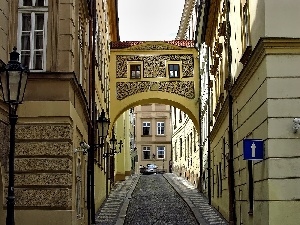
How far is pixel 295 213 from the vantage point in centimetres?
1159

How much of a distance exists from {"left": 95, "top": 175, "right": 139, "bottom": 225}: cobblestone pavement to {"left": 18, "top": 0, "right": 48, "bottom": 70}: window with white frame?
814cm

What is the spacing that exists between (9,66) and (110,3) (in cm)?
2731

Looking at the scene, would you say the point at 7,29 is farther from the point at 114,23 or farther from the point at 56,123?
the point at 114,23

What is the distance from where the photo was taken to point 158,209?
2445 centimetres

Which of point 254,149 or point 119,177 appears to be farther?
point 119,177

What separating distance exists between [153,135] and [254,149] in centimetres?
6054

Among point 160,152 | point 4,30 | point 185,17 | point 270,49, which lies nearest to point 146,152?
point 160,152

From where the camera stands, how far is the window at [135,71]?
110ft

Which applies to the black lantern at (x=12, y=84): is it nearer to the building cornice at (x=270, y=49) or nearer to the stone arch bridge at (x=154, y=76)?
the building cornice at (x=270, y=49)

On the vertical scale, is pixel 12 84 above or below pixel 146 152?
above

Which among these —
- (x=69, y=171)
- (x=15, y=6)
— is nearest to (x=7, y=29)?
(x=15, y=6)

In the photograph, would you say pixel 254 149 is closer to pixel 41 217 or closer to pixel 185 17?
pixel 41 217

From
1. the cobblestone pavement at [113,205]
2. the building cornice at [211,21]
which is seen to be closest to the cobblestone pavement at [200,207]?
the cobblestone pavement at [113,205]

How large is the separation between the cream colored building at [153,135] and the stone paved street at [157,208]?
37297mm
